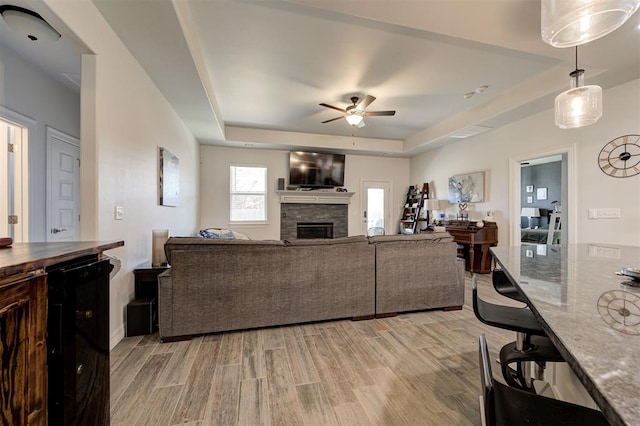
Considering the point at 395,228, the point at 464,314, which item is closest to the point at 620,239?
the point at 464,314

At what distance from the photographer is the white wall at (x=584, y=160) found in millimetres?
3018

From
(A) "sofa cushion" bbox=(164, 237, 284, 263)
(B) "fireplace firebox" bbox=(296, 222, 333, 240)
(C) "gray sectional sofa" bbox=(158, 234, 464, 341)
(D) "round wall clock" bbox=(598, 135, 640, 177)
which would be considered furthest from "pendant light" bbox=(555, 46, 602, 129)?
(B) "fireplace firebox" bbox=(296, 222, 333, 240)

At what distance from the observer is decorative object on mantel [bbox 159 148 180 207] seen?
3.26 m

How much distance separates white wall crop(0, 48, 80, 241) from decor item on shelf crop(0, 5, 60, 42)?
2.41ft

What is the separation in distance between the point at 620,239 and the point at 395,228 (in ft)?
14.4

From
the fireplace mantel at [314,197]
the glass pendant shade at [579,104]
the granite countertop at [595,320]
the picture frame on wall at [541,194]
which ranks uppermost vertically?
the glass pendant shade at [579,104]

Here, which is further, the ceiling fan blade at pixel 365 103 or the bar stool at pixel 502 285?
the ceiling fan blade at pixel 365 103

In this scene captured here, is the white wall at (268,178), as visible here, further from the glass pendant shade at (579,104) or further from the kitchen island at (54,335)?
the kitchen island at (54,335)

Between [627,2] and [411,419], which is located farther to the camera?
[411,419]

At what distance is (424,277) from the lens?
9.30 ft

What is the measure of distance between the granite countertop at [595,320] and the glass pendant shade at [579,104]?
1.31 meters

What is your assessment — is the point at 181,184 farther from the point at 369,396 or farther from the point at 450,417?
the point at 450,417

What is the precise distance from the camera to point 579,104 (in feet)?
6.67

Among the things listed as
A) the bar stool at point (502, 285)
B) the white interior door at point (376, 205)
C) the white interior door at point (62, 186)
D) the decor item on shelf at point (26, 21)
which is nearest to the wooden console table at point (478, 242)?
the white interior door at point (376, 205)
